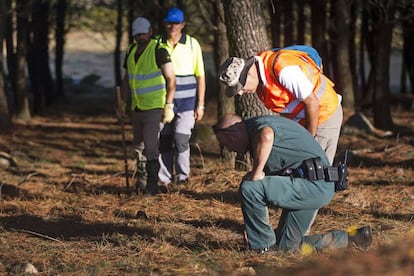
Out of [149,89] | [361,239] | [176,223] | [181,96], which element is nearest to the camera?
[361,239]

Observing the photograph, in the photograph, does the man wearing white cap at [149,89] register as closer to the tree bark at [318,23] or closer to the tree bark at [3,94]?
the tree bark at [3,94]

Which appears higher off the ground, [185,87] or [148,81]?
[148,81]

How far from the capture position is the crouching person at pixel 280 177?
20.9 feet

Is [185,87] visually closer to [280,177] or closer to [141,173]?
[141,173]

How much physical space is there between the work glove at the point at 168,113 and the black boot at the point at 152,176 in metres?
0.45

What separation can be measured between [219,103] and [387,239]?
6.09 metres

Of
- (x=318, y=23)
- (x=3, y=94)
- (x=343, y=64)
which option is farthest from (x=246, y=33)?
(x=318, y=23)

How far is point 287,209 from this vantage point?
21.9ft

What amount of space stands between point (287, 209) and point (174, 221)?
71.8 inches

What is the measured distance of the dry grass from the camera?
622cm

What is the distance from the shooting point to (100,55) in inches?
2029

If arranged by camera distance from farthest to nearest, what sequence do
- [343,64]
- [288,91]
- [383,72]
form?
1. [343,64]
2. [383,72]
3. [288,91]

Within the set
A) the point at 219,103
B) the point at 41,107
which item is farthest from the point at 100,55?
the point at 219,103

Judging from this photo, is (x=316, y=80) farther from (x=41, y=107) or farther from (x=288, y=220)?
(x=41, y=107)
